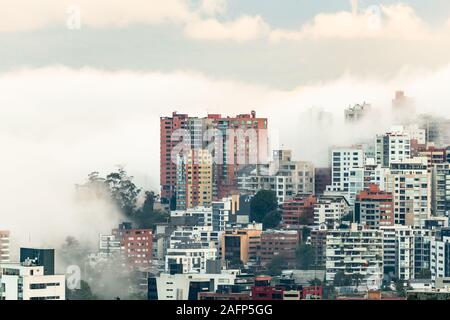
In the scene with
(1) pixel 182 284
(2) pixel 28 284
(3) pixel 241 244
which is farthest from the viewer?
(3) pixel 241 244

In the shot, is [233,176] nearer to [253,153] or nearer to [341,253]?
[253,153]

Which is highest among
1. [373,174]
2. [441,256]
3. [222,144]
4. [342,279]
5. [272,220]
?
[222,144]

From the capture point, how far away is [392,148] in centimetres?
970

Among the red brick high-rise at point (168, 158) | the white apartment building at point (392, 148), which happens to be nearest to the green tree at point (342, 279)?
the red brick high-rise at point (168, 158)

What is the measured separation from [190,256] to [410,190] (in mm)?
2029

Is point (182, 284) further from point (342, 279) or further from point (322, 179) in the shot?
point (322, 179)

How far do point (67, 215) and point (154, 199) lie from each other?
2.04ft

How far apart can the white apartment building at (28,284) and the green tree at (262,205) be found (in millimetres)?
3990

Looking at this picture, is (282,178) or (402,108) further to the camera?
(282,178)

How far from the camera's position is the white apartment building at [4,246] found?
20.4 ft

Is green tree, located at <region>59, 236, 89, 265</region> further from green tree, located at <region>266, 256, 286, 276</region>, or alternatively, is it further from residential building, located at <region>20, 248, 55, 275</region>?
green tree, located at <region>266, 256, 286, 276</region>

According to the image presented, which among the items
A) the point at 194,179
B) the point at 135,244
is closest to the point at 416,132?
the point at 194,179

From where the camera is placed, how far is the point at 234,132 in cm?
871

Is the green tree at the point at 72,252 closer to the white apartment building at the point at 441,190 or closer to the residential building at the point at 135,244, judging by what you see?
the residential building at the point at 135,244
